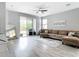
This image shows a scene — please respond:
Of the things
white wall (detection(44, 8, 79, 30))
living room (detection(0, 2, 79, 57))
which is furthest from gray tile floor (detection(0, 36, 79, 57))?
white wall (detection(44, 8, 79, 30))

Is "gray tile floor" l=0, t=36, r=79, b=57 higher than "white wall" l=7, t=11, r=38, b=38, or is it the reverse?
"white wall" l=7, t=11, r=38, b=38

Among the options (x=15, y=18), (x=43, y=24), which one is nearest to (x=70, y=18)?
(x=43, y=24)

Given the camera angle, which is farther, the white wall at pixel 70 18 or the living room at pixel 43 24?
the white wall at pixel 70 18

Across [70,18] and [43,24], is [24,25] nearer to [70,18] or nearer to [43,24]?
[43,24]

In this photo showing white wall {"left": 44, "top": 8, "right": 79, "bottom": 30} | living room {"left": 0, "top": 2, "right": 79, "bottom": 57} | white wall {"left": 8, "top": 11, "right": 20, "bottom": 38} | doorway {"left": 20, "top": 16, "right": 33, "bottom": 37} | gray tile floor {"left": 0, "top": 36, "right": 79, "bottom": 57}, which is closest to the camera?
gray tile floor {"left": 0, "top": 36, "right": 79, "bottom": 57}

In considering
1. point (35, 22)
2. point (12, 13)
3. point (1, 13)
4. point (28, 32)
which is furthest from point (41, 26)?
point (1, 13)

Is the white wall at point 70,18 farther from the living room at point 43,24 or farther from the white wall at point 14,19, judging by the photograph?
the white wall at point 14,19

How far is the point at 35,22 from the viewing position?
11180 mm

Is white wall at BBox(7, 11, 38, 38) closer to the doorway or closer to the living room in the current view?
the living room

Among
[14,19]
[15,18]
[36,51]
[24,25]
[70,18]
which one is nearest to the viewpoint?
[36,51]

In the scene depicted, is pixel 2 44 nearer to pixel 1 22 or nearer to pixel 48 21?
pixel 1 22

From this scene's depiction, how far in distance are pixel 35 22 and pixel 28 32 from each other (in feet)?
5.22

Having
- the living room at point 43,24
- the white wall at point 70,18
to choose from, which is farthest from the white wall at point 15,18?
the white wall at point 70,18

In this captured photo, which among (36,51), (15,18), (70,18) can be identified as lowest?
(36,51)
